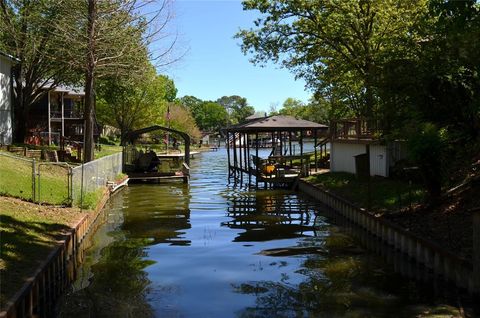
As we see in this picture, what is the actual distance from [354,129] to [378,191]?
10025mm

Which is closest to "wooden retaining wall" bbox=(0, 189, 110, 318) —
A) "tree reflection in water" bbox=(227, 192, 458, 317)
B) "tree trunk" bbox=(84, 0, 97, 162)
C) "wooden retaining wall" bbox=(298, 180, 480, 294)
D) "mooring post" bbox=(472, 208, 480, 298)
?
"tree reflection in water" bbox=(227, 192, 458, 317)

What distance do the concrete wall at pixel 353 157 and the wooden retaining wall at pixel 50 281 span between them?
14277mm

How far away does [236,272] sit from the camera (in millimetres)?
12844

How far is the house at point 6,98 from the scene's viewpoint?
30.8m

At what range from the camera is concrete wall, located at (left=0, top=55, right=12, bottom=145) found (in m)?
30.9

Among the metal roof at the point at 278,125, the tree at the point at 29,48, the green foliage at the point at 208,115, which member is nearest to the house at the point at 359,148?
the metal roof at the point at 278,125

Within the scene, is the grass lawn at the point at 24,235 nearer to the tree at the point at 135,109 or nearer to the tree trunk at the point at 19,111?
the tree trunk at the point at 19,111

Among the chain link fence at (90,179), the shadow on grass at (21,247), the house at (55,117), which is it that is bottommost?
the shadow on grass at (21,247)

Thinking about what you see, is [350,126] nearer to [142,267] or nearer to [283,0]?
[283,0]

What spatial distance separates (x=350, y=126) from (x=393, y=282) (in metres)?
19.0

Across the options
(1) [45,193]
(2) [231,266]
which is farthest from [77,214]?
(2) [231,266]

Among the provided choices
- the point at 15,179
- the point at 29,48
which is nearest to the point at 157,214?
the point at 15,179

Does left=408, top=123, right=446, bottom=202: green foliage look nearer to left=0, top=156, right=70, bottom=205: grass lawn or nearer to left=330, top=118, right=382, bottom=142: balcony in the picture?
left=330, top=118, right=382, bottom=142: balcony

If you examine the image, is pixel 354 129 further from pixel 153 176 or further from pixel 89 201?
pixel 89 201
